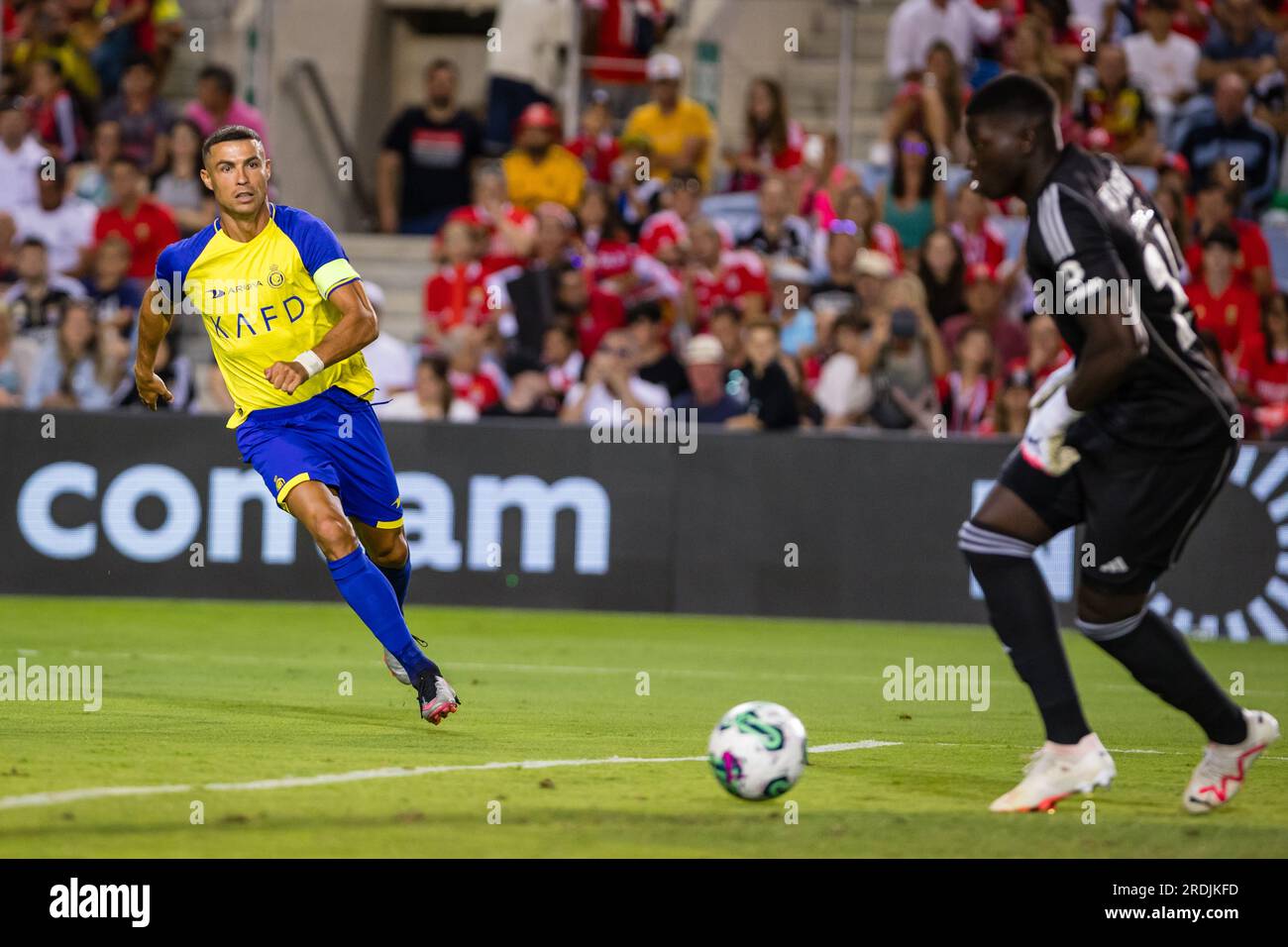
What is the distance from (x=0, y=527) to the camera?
14.3 m

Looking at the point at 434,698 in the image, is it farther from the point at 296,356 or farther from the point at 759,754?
the point at 759,754

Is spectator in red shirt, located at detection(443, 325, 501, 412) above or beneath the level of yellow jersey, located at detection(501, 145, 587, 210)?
beneath

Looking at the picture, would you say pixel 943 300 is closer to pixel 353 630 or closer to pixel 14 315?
pixel 353 630

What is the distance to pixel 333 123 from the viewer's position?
20.9 m

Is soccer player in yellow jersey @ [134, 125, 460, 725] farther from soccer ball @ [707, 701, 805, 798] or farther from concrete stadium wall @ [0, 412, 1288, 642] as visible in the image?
concrete stadium wall @ [0, 412, 1288, 642]

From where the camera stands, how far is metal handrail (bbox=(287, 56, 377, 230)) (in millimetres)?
20500

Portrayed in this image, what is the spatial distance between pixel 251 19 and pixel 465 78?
12.5 ft

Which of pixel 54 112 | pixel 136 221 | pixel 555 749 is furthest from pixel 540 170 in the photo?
pixel 555 749

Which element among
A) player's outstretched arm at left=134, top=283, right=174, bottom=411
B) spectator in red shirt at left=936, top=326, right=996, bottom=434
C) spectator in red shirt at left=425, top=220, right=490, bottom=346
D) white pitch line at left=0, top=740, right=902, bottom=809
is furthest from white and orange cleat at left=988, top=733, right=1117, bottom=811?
spectator in red shirt at left=425, top=220, right=490, bottom=346

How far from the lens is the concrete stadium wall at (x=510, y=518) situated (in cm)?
1409

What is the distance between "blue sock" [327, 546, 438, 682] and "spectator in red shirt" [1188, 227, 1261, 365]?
30.8 feet

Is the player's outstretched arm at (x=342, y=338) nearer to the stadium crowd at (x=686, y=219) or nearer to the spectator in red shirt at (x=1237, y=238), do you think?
the stadium crowd at (x=686, y=219)

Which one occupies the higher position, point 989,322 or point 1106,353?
point 989,322

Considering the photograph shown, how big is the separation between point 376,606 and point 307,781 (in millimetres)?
1552
